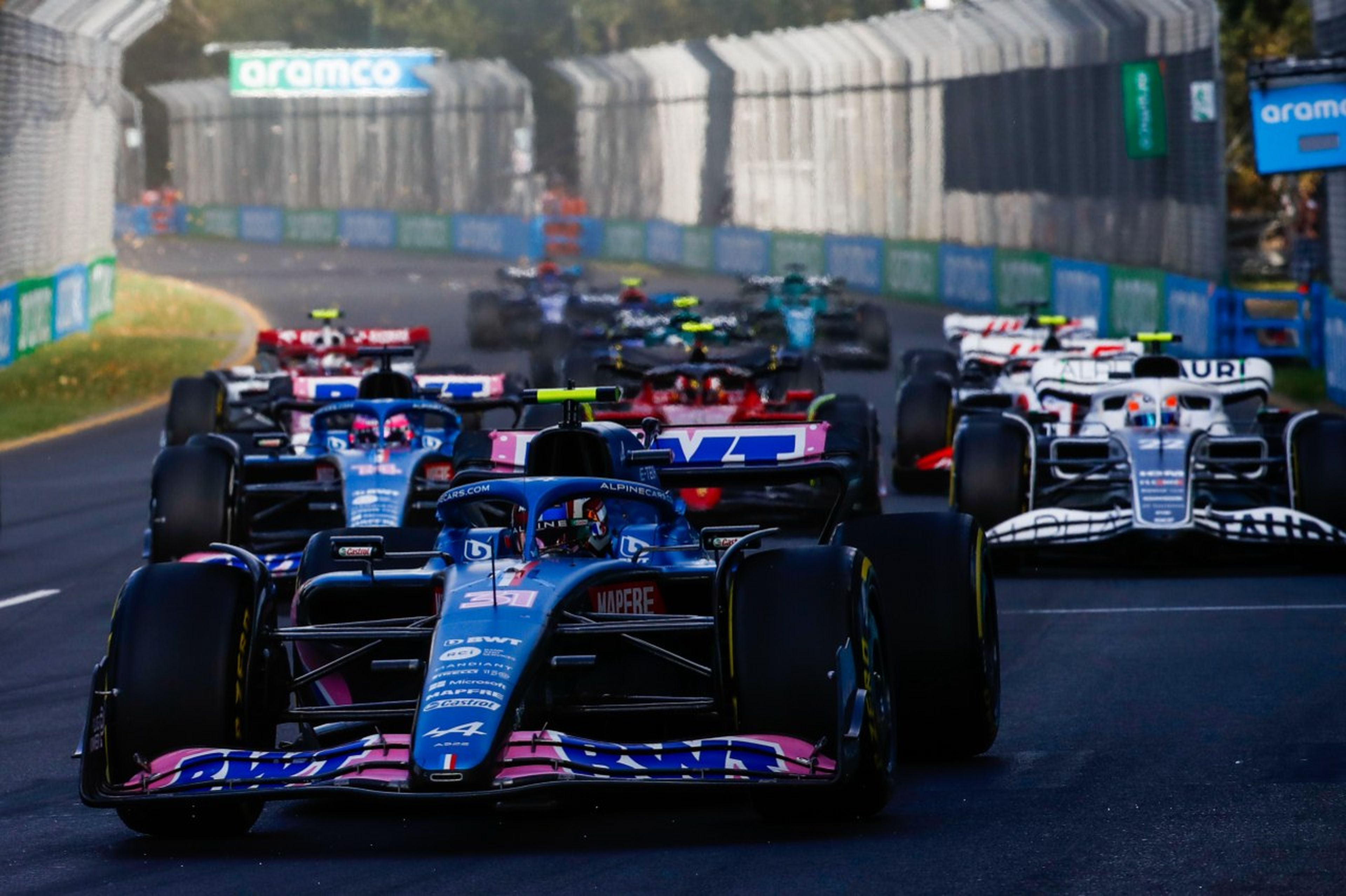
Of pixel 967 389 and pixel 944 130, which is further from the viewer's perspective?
pixel 944 130

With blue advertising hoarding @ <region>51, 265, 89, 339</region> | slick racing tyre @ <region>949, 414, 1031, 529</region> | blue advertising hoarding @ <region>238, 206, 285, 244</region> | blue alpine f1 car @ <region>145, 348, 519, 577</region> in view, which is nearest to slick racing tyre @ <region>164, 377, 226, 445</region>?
blue alpine f1 car @ <region>145, 348, 519, 577</region>

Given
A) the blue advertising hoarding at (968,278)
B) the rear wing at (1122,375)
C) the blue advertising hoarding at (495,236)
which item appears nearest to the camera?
the rear wing at (1122,375)

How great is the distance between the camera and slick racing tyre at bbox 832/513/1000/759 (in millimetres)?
8781

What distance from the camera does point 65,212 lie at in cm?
3841

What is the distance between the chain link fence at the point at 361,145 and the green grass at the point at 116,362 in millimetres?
22889

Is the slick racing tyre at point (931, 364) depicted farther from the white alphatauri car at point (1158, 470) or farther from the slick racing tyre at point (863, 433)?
the white alphatauri car at point (1158, 470)

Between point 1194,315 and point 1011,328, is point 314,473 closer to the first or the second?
point 1011,328

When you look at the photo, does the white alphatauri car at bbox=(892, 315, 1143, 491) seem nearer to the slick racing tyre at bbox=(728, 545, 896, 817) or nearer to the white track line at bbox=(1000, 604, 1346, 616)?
the white track line at bbox=(1000, 604, 1346, 616)

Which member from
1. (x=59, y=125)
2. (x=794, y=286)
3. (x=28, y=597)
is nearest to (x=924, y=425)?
(x=28, y=597)

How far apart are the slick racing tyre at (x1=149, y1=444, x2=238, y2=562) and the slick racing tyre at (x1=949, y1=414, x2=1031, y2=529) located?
407cm

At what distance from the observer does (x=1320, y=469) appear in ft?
47.3

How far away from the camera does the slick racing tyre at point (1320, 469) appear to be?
47.1ft

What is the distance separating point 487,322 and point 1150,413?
68.9 feet

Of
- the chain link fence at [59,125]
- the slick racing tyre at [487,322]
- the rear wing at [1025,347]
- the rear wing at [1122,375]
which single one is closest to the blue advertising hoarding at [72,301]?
the chain link fence at [59,125]
